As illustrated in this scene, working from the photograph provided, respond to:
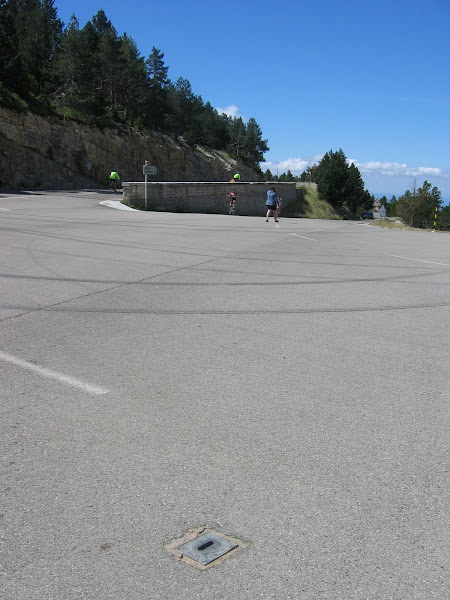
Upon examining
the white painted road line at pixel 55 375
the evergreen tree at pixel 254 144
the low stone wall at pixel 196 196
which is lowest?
the white painted road line at pixel 55 375

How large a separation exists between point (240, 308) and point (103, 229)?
455 inches

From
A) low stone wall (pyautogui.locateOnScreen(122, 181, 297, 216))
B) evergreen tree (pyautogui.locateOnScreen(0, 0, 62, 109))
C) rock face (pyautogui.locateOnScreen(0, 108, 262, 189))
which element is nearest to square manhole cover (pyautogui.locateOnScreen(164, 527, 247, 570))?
low stone wall (pyautogui.locateOnScreen(122, 181, 297, 216))

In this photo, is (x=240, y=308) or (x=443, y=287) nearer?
(x=240, y=308)

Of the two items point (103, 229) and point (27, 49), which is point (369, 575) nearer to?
point (103, 229)

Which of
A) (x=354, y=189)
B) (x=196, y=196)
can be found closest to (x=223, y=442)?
(x=196, y=196)

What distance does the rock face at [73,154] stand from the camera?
44594 millimetres

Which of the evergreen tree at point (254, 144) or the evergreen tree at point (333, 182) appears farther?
the evergreen tree at point (254, 144)

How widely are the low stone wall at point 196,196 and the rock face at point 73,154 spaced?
1602 cm

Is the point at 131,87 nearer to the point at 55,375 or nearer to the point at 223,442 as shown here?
the point at 55,375

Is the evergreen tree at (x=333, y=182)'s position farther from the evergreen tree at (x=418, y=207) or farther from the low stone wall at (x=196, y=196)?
the low stone wall at (x=196, y=196)

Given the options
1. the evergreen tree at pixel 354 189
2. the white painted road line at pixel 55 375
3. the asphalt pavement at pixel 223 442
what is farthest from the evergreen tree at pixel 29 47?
the white painted road line at pixel 55 375

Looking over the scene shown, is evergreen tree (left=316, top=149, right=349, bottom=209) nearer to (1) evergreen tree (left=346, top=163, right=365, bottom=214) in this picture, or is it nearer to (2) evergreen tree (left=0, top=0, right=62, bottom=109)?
(1) evergreen tree (left=346, top=163, right=365, bottom=214)

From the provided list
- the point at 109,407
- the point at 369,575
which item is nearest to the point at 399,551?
the point at 369,575

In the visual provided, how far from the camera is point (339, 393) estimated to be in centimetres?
507
